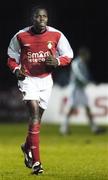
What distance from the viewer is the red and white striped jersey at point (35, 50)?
47.6ft

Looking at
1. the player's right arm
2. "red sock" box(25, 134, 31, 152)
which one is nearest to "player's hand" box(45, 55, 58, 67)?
the player's right arm

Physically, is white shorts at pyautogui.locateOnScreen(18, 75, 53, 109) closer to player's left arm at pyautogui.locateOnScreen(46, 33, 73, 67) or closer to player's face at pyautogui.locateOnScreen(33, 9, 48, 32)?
player's left arm at pyautogui.locateOnScreen(46, 33, 73, 67)

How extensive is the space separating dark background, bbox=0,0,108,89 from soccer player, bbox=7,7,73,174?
61.6 ft

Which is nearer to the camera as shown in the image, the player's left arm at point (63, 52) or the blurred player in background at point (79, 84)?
the player's left arm at point (63, 52)

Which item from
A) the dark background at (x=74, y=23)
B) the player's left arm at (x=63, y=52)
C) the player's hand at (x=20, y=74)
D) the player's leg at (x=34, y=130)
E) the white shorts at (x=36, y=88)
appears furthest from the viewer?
the dark background at (x=74, y=23)

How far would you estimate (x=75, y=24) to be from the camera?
111ft

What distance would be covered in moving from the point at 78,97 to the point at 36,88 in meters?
10.5

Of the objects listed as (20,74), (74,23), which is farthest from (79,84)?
(20,74)

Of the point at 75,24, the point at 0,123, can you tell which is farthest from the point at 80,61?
the point at 75,24

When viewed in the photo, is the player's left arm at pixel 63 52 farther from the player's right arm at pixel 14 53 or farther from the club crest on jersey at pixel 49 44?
the player's right arm at pixel 14 53

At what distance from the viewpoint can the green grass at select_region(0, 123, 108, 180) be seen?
14.4 metres

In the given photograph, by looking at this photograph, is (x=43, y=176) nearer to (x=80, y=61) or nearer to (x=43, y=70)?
(x=43, y=70)

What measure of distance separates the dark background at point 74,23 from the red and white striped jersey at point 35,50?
18.7 m

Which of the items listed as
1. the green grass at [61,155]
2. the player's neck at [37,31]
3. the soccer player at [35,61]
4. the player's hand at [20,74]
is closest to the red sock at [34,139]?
the soccer player at [35,61]
